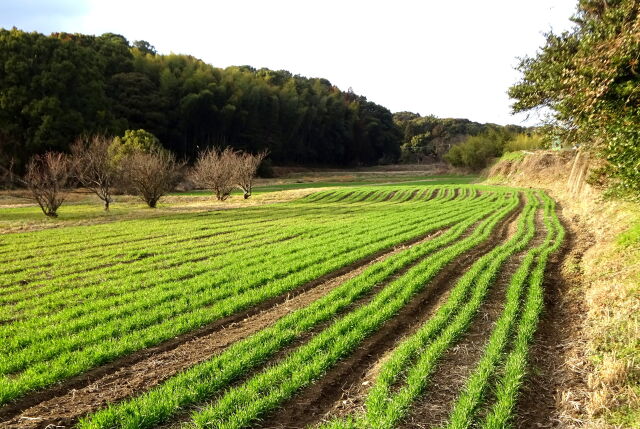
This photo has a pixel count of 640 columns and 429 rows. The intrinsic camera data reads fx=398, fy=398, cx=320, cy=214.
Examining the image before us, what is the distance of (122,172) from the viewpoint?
3153cm

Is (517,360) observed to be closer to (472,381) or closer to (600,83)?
(472,381)

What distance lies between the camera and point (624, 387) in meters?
4.77

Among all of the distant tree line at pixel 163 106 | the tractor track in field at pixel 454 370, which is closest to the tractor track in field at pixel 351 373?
the tractor track in field at pixel 454 370

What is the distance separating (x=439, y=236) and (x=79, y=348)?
12.3 meters

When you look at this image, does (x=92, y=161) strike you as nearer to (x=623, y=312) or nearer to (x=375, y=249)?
(x=375, y=249)

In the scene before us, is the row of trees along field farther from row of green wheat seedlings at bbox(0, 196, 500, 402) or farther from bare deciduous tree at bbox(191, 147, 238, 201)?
row of green wheat seedlings at bbox(0, 196, 500, 402)

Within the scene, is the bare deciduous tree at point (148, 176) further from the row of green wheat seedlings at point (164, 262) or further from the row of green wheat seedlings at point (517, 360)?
the row of green wheat seedlings at point (517, 360)

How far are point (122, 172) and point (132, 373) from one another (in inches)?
1170

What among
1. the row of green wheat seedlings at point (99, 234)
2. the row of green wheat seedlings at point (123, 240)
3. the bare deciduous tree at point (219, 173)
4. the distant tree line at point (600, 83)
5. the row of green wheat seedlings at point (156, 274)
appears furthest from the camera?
the bare deciduous tree at point (219, 173)

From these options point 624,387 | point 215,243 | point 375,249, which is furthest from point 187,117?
point 624,387

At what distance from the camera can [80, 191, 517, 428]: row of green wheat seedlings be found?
4.46m

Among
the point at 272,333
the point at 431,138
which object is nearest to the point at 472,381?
the point at 272,333

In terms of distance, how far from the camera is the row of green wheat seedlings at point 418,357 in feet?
14.3

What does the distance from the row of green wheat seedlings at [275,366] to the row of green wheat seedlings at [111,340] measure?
127 centimetres
